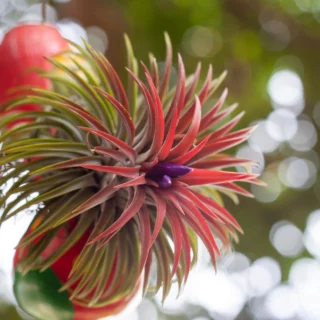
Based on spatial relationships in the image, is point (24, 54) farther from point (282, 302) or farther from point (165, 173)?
point (282, 302)

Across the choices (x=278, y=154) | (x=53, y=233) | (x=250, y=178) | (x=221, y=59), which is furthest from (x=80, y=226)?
(x=278, y=154)

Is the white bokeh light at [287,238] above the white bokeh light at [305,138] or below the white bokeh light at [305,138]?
below

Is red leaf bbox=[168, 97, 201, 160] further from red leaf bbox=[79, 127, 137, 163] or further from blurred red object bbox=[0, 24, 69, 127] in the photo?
blurred red object bbox=[0, 24, 69, 127]

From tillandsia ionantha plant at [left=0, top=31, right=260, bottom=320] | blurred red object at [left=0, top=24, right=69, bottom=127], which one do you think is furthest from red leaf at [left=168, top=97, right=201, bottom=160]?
blurred red object at [left=0, top=24, right=69, bottom=127]

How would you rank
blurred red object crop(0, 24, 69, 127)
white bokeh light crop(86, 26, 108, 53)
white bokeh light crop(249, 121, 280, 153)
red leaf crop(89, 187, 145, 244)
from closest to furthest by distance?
red leaf crop(89, 187, 145, 244) < blurred red object crop(0, 24, 69, 127) < white bokeh light crop(86, 26, 108, 53) < white bokeh light crop(249, 121, 280, 153)

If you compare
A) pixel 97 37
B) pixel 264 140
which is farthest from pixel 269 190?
pixel 97 37

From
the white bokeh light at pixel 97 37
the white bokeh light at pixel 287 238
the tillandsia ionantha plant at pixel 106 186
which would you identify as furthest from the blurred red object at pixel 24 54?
the white bokeh light at pixel 287 238

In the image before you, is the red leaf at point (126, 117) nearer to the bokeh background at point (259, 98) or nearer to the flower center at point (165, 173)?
the flower center at point (165, 173)
